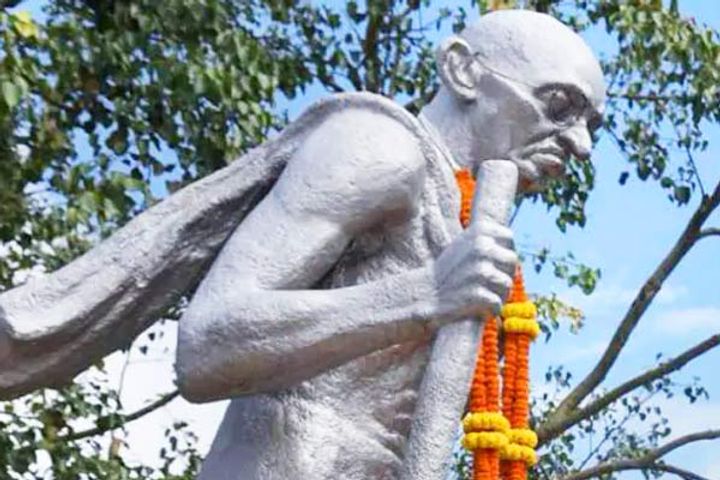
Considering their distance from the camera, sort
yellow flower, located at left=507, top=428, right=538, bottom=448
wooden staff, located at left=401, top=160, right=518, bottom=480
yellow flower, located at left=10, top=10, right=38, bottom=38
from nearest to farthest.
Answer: wooden staff, located at left=401, top=160, right=518, bottom=480 < yellow flower, located at left=507, top=428, right=538, bottom=448 < yellow flower, located at left=10, top=10, right=38, bottom=38

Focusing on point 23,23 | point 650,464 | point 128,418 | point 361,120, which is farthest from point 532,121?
point 650,464

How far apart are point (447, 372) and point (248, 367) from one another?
1.20ft

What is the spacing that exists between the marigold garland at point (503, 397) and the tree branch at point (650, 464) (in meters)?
6.79

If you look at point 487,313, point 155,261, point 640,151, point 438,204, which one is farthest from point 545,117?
point 640,151

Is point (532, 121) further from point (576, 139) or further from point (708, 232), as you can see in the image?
point (708, 232)

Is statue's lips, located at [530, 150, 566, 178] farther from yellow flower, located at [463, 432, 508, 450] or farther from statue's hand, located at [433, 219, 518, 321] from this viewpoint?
yellow flower, located at [463, 432, 508, 450]

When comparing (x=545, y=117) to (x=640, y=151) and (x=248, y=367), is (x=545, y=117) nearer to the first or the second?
(x=248, y=367)

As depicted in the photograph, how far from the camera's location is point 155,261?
4348 millimetres

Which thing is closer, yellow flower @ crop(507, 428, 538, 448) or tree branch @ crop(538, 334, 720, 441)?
yellow flower @ crop(507, 428, 538, 448)

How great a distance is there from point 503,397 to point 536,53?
2.29 feet

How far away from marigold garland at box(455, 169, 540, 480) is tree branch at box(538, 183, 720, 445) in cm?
698

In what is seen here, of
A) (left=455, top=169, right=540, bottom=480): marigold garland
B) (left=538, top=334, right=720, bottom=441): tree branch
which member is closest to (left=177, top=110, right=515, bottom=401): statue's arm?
(left=455, top=169, right=540, bottom=480): marigold garland

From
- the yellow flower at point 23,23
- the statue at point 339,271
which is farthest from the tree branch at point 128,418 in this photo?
the statue at point 339,271

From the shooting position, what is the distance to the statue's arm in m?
4.03
